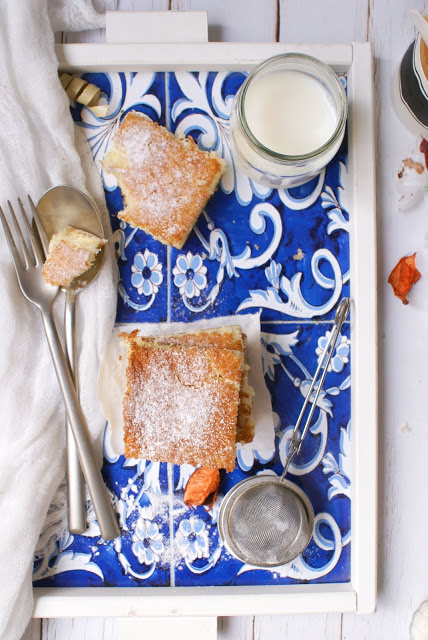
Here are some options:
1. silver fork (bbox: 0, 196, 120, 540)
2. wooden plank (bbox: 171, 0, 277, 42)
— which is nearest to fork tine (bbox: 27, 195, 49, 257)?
silver fork (bbox: 0, 196, 120, 540)

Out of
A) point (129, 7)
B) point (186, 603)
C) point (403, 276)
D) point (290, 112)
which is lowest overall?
point (186, 603)

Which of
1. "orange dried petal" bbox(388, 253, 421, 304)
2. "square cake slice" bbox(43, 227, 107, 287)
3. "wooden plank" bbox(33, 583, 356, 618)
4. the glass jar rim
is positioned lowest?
"wooden plank" bbox(33, 583, 356, 618)

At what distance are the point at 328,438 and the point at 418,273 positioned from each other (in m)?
0.44

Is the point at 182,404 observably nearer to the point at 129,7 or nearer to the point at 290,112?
the point at 290,112

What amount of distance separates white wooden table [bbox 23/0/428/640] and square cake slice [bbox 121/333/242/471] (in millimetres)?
410

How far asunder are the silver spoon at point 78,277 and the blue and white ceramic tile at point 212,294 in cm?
6

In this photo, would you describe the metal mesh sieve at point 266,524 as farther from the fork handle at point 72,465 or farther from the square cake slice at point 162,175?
the square cake slice at point 162,175

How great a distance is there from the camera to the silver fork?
1210 millimetres

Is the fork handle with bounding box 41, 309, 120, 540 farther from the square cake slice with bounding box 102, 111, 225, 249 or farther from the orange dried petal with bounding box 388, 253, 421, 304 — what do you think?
the orange dried petal with bounding box 388, 253, 421, 304

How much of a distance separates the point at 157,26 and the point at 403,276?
2.60 feet

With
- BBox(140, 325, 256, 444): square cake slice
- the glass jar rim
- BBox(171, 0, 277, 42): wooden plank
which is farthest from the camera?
BBox(171, 0, 277, 42): wooden plank

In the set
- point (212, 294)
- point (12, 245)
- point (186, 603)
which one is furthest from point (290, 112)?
point (186, 603)

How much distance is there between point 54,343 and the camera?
4.01ft

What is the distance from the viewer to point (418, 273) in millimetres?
1289
